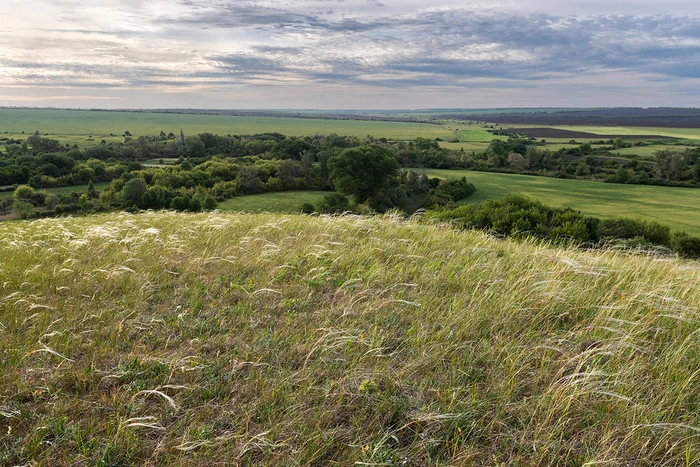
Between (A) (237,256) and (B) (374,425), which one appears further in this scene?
(A) (237,256)

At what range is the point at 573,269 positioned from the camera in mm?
6109

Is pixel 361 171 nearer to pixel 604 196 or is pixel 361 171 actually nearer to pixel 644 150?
pixel 604 196

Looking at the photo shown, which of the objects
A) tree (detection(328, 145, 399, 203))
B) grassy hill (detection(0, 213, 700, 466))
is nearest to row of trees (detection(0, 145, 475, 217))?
tree (detection(328, 145, 399, 203))

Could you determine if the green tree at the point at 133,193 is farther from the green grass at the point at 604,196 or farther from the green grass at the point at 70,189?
the green grass at the point at 604,196

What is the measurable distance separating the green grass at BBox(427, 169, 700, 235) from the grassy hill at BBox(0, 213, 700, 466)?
59499 millimetres

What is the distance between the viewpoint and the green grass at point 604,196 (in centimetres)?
5942

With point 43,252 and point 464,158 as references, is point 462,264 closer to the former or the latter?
point 43,252

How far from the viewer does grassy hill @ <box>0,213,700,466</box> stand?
2.90 metres

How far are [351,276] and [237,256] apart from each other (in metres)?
2.27

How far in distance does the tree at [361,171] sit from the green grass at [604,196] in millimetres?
17500

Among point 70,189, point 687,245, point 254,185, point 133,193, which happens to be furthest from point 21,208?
point 687,245

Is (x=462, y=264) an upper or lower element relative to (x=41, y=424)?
upper

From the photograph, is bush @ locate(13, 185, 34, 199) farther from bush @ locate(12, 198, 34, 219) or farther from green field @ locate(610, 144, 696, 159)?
green field @ locate(610, 144, 696, 159)

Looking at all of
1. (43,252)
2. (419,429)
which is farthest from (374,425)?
(43,252)
